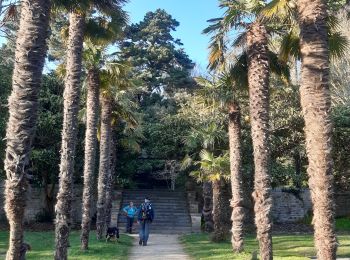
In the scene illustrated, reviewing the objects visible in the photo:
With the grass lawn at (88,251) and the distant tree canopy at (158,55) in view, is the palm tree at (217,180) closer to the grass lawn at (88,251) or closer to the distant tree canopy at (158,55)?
the grass lawn at (88,251)

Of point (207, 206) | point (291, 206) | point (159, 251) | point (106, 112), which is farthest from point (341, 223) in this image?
point (106, 112)

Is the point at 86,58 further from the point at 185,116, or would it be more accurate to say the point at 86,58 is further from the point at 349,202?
the point at 349,202

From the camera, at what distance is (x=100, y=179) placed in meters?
19.4

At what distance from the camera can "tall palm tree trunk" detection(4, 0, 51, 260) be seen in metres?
7.18

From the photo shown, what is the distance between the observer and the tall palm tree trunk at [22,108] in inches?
283

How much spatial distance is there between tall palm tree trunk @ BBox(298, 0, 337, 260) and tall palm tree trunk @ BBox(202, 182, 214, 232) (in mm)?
16538

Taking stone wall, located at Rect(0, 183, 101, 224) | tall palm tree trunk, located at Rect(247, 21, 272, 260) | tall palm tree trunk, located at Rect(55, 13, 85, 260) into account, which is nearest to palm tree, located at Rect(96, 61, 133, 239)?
tall palm tree trunk, located at Rect(55, 13, 85, 260)

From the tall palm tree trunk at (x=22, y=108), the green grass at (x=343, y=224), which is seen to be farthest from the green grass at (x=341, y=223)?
the tall palm tree trunk at (x=22, y=108)

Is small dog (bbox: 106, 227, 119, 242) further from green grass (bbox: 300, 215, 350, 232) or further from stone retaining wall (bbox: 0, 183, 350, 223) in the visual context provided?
green grass (bbox: 300, 215, 350, 232)

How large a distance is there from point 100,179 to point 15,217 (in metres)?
12.2

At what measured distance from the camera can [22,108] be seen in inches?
289

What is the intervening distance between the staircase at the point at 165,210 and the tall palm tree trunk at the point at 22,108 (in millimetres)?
19835

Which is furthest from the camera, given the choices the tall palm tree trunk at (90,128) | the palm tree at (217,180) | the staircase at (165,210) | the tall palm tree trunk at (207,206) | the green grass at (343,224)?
the green grass at (343,224)

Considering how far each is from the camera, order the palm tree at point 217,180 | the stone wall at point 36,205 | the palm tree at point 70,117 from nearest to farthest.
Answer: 1. the palm tree at point 70,117
2. the palm tree at point 217,180
3. the stone wall at point 36,205
